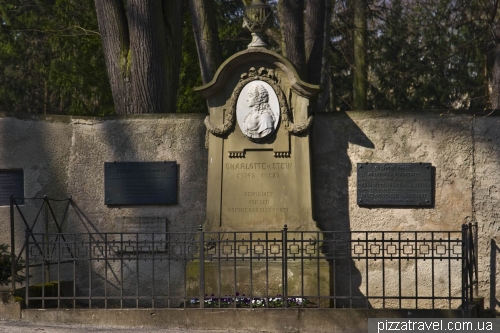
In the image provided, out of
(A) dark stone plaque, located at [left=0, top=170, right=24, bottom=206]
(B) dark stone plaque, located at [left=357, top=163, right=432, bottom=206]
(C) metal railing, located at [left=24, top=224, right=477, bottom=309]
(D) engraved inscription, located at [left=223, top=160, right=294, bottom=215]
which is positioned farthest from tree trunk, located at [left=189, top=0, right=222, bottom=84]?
(B) dark stone plaque, located at [left=357, top=163, right=432, bottom=206]

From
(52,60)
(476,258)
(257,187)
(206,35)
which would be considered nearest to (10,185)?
(257,187)

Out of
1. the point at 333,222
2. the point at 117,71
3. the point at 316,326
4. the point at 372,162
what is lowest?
the point at 316,326

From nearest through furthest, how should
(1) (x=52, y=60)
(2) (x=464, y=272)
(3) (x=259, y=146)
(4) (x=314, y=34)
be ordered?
1. (2) (x=464, y=272)
2. (3) (x=259, y=146)
3. (4) (x=314, y=34)
4. (1) (x=52, y=60)

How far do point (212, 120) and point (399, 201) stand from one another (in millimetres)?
2559

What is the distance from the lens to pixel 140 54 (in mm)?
12938

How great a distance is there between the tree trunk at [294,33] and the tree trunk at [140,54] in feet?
7.37

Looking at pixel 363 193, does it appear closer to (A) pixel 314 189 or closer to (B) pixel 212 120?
(A) pixel 314 189

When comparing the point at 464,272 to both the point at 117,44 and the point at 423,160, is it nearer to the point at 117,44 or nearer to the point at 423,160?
the point at 423,160

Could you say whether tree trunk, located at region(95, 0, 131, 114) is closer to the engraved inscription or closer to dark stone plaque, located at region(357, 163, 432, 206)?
the engraved inscription

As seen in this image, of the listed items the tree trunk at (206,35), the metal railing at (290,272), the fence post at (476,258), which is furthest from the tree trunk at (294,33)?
the fence post at (476,258)

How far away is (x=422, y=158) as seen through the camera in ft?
36.7

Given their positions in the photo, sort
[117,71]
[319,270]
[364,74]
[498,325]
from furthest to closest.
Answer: [364,74], [117,71], [319,270], [498,325]

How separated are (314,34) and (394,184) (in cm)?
510

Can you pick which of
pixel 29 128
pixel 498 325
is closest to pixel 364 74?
pixel 29 128
